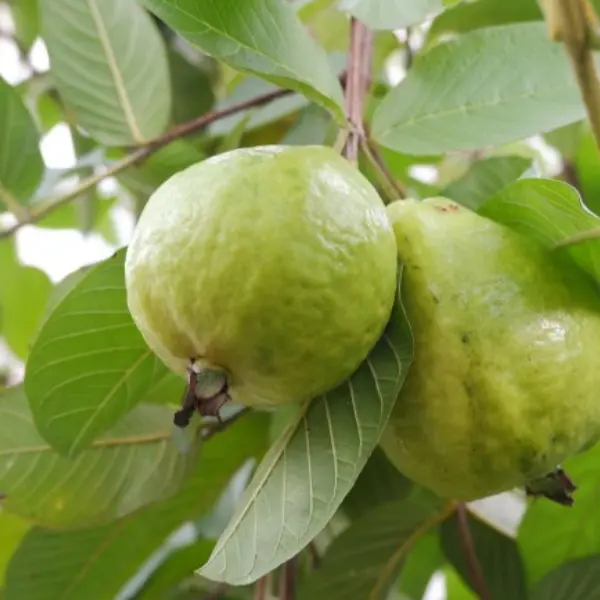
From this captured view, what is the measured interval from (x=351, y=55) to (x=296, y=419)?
0.33 metres

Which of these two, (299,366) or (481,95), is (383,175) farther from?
(299,366)

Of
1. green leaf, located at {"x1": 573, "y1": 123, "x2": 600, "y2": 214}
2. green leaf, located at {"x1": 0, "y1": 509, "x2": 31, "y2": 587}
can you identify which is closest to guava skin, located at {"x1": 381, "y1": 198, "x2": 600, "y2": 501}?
green leaf, located at {"x1": 573, "y1": 123, "x2": 600, "y2": 214}

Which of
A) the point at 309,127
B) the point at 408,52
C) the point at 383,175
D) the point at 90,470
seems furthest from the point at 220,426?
the point at 408,52

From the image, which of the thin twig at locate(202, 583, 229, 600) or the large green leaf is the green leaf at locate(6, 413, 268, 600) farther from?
the large green leaf

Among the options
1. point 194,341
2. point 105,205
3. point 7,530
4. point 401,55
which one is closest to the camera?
point 194,341

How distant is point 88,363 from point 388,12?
308 mm

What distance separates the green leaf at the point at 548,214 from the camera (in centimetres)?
53

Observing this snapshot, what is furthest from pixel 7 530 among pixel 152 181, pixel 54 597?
pixel 152 181

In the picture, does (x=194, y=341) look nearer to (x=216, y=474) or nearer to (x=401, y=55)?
(x=216, y=474)

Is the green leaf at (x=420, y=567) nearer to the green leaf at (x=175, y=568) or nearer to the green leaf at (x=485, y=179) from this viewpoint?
the green leaf at (x=175, y=568)

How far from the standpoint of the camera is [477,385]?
51 cm

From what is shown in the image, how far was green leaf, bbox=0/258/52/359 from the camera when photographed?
1.12m

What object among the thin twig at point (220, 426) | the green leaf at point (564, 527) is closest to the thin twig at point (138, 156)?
the thin twig at point (220, 426)

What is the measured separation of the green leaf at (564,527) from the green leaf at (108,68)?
469 millimetres
